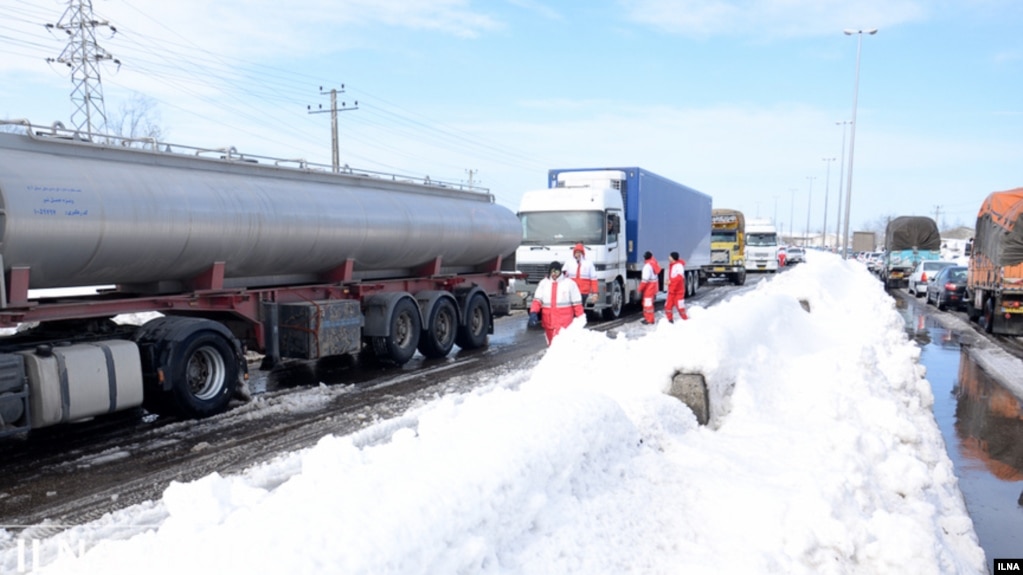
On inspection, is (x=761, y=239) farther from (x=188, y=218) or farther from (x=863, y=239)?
(x=188, y=218)

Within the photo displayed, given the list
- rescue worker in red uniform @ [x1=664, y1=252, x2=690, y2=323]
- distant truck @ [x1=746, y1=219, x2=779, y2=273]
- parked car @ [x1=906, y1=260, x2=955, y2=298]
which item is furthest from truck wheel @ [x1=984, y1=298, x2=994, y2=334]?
distant truck @ [x1=746, y1=219, x2=779, y2=273]

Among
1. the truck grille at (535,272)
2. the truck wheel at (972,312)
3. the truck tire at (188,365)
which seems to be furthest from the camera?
the truck wheel at (972,312)

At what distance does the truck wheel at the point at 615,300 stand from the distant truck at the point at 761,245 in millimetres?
28994

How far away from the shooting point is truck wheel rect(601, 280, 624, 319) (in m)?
18.8

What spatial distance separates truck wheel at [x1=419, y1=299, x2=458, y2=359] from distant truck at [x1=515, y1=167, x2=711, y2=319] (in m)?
3.43

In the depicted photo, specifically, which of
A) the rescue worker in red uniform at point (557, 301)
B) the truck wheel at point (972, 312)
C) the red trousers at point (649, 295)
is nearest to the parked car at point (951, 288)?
the truck wheel at point (972, 312)

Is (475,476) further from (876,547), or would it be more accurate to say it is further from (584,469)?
(876,547)

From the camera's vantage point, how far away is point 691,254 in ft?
87.8

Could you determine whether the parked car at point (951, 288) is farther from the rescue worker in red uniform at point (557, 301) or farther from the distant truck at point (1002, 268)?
the rescue worker in red uniform at point (557, 301)

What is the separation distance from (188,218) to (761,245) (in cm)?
4265

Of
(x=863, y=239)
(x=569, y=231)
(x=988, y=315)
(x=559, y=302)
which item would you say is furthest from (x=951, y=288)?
(x=863, y=239)

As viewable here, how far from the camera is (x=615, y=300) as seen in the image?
19.2 meters

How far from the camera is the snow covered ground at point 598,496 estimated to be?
2.72 metres

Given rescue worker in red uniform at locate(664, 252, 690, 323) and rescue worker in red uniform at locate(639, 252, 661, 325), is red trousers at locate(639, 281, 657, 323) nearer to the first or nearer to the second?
rescue worker in red uniform at locate(639, 252, 661, 325)
